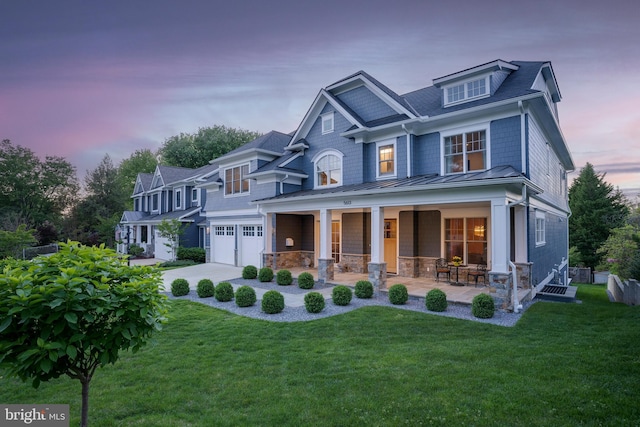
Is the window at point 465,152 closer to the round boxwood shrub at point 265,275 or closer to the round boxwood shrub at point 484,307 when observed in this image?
the round boxwood shrub at point 484,307

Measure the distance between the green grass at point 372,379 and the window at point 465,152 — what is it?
5.78 metres

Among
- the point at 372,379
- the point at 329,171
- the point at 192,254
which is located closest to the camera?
the point at 372,379

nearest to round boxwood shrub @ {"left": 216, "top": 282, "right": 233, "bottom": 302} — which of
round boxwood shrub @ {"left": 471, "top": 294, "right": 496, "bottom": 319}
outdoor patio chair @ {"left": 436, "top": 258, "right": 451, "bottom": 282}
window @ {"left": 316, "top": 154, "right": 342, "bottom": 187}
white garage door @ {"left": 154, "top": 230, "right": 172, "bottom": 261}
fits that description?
window @ {"left": 316, "top": 154, "right": 342, "bottom": 187}

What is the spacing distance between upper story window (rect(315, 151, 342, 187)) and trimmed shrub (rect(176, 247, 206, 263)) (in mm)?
10638

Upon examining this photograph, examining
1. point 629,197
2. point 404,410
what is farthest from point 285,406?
point 629,197

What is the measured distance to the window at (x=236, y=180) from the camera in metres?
18.2

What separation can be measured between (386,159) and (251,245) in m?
8.90

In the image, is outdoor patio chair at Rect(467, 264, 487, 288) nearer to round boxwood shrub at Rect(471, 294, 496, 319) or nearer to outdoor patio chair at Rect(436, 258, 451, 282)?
outdoor patio chair at Rect(436, 258, 451, 282)

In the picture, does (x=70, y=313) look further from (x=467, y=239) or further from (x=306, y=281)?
(x=467, y=239)

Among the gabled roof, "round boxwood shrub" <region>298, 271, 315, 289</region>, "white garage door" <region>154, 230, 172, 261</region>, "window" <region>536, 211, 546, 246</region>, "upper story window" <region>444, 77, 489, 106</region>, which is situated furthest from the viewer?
"white garage door" <region>154, 230, 172, 261</region>

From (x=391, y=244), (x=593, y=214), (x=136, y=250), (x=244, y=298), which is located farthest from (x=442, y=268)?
(x=593, y=214)

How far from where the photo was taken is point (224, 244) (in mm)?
19844

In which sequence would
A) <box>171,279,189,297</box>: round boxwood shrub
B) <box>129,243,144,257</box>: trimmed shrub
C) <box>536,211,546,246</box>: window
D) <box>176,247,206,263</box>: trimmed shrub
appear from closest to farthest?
1. <box>171,279,189,297</box>: round boxwood shrub
2. <box>536,211,546,246</box>: window
3. <box>176,247,206,263</box>: trimmed shrub
4. <box>129,243,144,257</box>: trimmed shrub

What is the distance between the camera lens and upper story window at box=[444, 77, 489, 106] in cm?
1167
